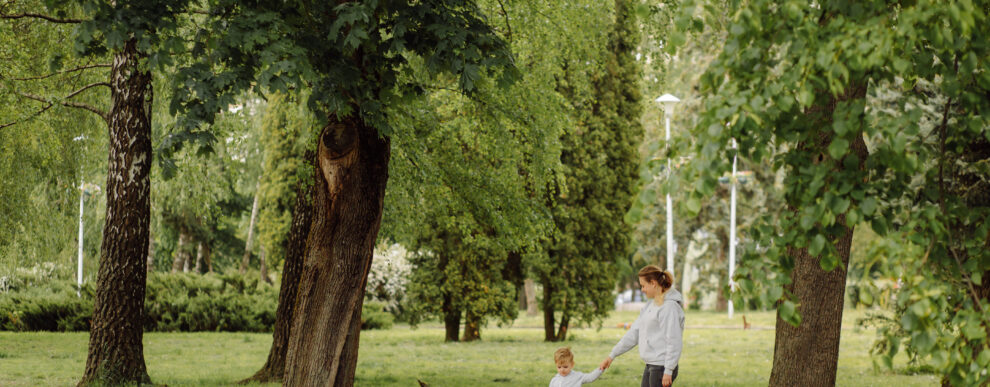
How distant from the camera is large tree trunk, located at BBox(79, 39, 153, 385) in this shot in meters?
10.7

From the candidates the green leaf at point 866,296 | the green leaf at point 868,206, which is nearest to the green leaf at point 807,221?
the green leaf at point 868,206

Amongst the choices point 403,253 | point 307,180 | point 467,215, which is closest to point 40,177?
point 307,180

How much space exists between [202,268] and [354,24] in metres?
40.6

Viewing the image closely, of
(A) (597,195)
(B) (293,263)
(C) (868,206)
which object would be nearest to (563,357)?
(C) (868,206)

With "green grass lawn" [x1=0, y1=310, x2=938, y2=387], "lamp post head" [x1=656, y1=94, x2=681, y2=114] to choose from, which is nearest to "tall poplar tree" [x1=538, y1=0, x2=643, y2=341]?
"lamp post head" [x1=656, y1=94, x2=681, y2=114]

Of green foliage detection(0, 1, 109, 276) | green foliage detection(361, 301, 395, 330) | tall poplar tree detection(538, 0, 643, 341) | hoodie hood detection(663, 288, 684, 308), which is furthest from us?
green foliage detection(361, 301, 395, 330)

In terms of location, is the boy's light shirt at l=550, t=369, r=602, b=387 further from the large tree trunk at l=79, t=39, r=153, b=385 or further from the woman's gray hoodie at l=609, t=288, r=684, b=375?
the large tree trunk at l=79, t=39, r=153, b=385

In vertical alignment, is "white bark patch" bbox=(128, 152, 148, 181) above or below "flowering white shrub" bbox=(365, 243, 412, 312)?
above

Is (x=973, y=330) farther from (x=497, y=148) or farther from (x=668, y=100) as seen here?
(x=668, y=100)

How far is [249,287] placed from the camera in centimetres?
2588

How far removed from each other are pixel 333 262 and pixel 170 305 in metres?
17.5

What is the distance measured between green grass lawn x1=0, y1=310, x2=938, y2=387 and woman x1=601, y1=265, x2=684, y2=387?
5.99 metres

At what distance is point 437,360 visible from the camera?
674 inches

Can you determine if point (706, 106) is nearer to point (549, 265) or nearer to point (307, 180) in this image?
point (307, 180)
